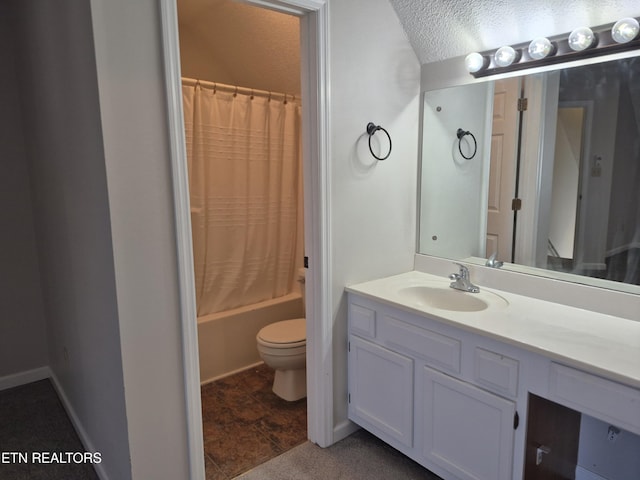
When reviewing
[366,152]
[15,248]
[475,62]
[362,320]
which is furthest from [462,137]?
[15,248]

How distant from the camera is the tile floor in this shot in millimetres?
2061

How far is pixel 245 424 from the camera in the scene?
236 centimetres

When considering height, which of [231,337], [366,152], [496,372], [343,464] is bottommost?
[343,464]

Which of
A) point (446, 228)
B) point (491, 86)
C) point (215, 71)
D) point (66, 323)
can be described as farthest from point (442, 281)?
point (215, 71)

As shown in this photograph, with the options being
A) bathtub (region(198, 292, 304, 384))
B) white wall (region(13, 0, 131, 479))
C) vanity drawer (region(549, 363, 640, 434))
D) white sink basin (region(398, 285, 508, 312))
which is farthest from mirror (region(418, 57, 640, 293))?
white wall (region(13, 0, 131, 479))

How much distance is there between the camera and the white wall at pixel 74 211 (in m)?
1.50

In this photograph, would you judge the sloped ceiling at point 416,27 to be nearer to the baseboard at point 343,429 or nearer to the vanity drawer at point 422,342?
the vanity drawer at point 422,342

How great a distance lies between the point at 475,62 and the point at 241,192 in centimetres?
170

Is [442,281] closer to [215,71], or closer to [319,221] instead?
[319,221]

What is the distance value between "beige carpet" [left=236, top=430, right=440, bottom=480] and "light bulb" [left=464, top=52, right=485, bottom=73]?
6.20 ft

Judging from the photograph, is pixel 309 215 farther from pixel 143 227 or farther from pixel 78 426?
pixel 78 426

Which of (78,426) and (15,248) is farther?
(15,248)

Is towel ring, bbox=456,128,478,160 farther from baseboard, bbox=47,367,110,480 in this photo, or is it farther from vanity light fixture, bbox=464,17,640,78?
baseboard, bbox=47,367,110,480

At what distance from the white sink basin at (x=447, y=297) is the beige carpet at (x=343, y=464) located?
0.76m
